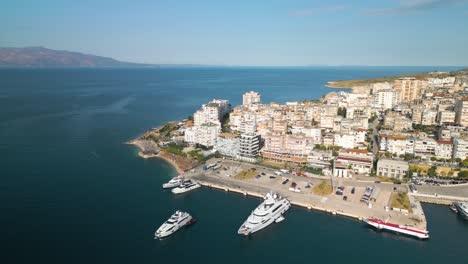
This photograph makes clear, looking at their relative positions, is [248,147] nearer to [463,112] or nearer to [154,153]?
[154,153]

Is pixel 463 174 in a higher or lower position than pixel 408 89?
lower

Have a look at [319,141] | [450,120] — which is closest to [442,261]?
[319,141]

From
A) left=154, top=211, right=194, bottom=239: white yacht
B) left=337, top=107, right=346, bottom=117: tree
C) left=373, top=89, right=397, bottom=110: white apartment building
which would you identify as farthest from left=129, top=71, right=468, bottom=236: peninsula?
left=373, top=89, right=397, bottom=110: white apartment building

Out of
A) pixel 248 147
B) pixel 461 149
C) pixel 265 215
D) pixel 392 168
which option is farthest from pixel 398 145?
pixel 265 215

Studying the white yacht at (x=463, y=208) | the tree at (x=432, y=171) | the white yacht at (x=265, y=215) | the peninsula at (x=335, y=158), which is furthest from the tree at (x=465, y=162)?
the white yacht at (x=265, y=215)

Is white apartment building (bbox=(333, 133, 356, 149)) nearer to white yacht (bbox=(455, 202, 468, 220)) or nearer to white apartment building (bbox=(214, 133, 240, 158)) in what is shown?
white apartment building (bbox=(214, 133, 240, 158))

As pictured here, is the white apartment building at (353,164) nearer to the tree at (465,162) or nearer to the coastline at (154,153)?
the tree at (465,162)

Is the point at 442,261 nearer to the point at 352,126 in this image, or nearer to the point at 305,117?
Result: the point at 352,126
